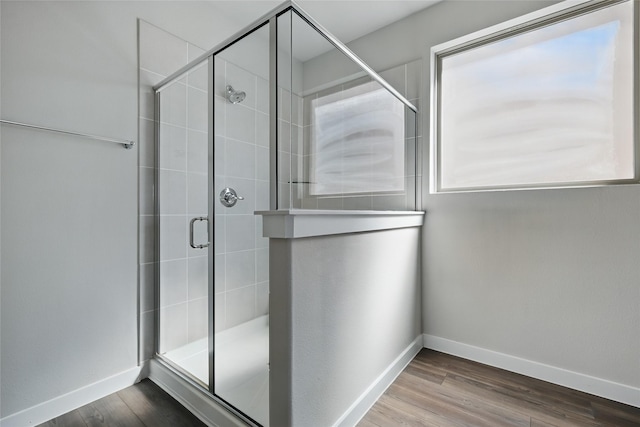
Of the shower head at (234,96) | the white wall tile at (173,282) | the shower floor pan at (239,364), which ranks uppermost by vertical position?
the shower head at (234,96)

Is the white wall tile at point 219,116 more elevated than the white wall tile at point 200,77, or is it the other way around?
the white wall tile at point 200,77

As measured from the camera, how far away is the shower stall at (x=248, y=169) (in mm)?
1189

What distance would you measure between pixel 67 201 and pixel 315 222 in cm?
129

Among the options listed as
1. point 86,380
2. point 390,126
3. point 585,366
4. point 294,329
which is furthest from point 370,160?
point 86,380

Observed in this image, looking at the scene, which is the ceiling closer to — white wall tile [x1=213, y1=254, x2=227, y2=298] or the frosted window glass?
the frosted window glass

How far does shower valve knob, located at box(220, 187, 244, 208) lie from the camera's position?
1525mm

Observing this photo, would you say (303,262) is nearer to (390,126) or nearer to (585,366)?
(390,126)

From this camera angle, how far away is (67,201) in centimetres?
144

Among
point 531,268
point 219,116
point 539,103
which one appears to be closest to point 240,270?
point 219,116

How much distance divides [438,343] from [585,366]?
77 cm

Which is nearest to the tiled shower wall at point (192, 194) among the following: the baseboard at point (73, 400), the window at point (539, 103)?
the baseboard at point (73, 400)

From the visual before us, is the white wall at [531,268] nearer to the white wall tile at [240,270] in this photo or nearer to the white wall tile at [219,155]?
the white wall tile at [219,155]

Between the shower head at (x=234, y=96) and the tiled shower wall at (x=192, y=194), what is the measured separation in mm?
27

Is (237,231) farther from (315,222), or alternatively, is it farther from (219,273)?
(315,222)
